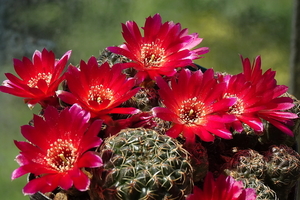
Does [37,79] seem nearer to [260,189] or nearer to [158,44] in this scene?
[158,44]

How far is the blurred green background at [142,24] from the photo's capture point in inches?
84.1

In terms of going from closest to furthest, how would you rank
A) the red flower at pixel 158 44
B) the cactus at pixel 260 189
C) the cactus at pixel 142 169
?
the cactus at pixel 142 169 < the cactus at pixel 260 189 < the red flower at pixel 158 44

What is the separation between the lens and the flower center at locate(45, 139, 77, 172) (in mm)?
631

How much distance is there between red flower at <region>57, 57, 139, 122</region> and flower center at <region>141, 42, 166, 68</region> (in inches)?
4.2

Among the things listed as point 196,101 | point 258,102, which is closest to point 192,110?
point 196,101

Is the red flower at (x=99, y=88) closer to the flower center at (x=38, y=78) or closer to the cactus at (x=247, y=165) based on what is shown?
the flower center at (x=38, y=78)

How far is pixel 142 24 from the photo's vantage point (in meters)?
2.13

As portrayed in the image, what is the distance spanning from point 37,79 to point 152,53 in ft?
0.76

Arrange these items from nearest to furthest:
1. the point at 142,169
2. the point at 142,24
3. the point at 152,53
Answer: the point at 142,169 → the point at 152,53 → the point at 142,24

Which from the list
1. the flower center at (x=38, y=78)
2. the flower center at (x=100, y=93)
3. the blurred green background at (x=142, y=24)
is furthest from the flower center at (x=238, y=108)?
the blurred green background at (x=142, y=24)

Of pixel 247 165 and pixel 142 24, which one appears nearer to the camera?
pixel 247 165

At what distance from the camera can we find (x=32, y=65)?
779mm

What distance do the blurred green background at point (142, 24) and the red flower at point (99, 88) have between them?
1407 millimetres

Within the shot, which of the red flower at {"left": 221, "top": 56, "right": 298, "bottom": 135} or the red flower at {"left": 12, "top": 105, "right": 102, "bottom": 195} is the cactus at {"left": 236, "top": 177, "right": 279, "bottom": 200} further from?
the red flower at {"left": 12, "top": 105, "right": 102, "bottom": 195}
